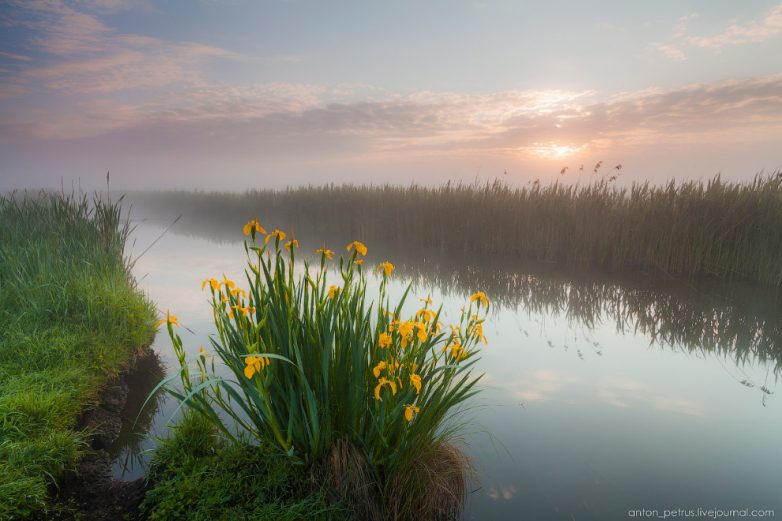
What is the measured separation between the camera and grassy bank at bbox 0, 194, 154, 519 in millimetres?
2693

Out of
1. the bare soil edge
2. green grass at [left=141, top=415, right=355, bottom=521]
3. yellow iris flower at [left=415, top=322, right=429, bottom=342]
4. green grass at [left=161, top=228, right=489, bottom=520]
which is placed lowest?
the bare soil edge

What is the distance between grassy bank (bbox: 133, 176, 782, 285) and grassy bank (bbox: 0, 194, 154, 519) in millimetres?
7174

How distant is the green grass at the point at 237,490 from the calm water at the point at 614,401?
0.70 meters

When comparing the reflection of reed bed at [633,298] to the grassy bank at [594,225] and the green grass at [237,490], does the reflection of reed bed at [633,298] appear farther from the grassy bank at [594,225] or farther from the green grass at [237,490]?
the green grass at [237,490]

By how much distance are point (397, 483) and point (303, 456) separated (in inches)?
20.0

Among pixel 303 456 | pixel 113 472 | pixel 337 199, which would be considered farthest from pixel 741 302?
pixel 337 199

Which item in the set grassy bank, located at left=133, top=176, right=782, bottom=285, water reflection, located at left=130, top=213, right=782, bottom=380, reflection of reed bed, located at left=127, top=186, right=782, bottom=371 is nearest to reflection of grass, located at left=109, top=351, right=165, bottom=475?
water reflection, located at left=130, top=213, right=782, bottom=380

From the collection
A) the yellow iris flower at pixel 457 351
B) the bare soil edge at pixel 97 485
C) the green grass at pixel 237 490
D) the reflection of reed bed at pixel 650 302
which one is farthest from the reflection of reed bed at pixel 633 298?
the bare soil edge at pixel 97 485

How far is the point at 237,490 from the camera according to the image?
2301mm

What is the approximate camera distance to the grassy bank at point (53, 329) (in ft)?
8.84

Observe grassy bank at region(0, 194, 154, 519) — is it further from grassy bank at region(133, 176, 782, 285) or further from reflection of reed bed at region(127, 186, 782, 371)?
grassy bank at region(133, 176, 782, 285)

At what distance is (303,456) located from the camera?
2.42 meters

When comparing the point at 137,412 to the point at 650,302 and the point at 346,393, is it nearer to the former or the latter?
the point at 346,393

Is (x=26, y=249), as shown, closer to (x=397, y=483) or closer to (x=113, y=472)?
(x=113, y=472)
